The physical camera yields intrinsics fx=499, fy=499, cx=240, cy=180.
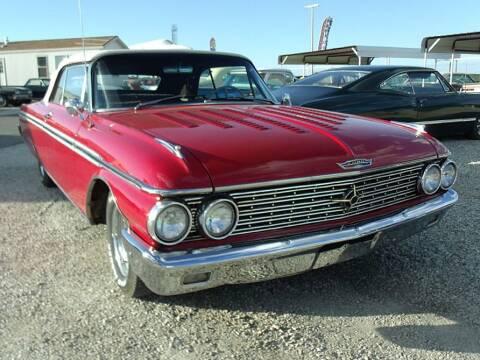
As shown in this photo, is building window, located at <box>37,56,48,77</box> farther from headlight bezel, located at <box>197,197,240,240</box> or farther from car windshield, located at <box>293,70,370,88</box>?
headlight bezel, located at <box>197,197,240,240</box>

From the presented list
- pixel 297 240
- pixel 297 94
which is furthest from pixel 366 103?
pixel 297 240

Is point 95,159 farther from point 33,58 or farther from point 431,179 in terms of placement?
point 33,58

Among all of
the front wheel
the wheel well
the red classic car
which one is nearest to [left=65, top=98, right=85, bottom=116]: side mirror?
the red classic car

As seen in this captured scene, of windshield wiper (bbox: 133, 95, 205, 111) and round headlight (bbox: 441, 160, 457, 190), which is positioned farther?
windshield wiper (bbox: 133, 95, 205, 111)

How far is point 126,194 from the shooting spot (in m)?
2.55

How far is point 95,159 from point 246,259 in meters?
1.20

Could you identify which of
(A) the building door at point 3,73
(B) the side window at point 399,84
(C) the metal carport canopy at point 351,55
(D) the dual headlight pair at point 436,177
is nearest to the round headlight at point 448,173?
(D) the dual headlight pair at point 436,177

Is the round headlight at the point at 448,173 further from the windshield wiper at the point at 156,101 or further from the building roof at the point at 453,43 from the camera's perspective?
the building roof at the point at 453,43

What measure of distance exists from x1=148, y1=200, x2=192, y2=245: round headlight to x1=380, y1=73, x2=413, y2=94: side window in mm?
6310

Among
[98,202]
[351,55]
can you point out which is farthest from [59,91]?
[351,55]

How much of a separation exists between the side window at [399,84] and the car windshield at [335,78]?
1.16 feet

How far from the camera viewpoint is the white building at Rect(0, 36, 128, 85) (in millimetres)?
30250

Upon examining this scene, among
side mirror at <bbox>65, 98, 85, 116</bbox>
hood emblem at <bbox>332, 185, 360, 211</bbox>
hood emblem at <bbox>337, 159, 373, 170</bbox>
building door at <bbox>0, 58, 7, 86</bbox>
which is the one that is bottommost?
hood emblem at <bbox>332, 185, 360, 211</bbox>

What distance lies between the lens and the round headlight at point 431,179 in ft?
10.4
